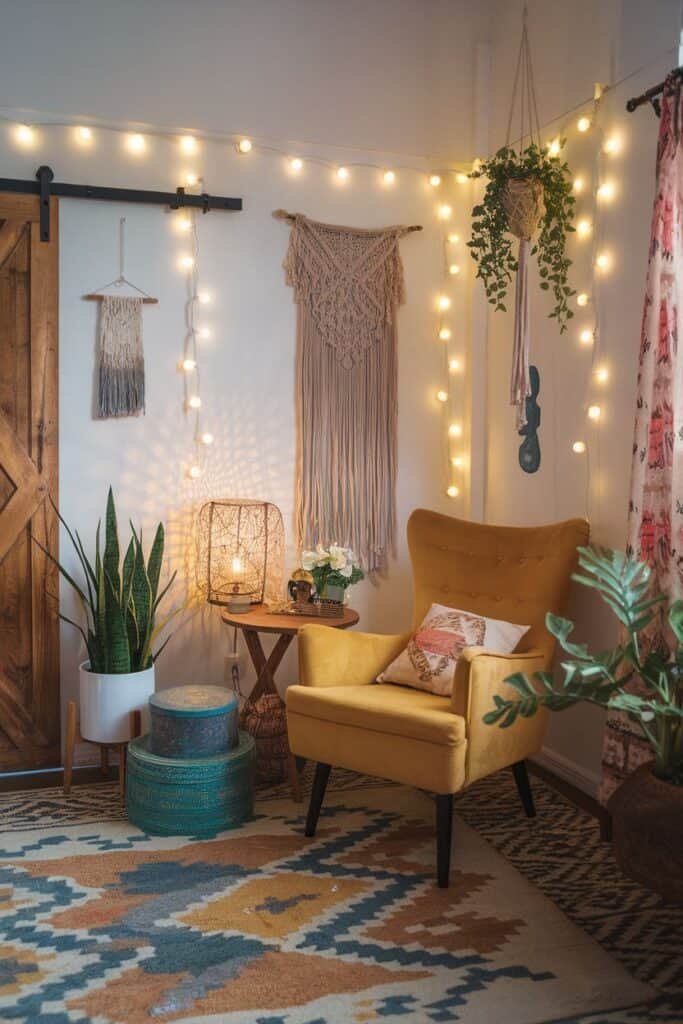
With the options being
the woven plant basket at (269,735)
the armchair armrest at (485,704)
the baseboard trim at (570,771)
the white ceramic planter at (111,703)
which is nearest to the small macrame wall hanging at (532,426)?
the armchair armrest at (485,704)

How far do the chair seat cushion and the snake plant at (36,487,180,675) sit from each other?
27.1 inches

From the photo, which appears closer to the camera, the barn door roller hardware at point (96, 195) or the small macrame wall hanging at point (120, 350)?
the barn door roller hardware at point (96, 195)

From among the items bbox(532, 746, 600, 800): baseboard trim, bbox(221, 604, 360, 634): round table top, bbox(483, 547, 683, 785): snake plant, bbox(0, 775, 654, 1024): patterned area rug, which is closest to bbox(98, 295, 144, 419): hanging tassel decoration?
bbox(221, 604, 360, 634): round table top

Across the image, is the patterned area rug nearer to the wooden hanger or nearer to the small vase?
the small vase

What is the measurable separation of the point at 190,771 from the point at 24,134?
7.87 ft

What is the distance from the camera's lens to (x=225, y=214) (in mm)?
3947

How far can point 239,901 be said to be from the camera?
2.71 m

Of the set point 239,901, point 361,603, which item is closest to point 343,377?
point 361,603

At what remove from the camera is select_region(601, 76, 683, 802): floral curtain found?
2.96 m

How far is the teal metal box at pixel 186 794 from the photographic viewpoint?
3.15 metres

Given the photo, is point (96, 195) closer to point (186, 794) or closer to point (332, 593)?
point (332, 593)

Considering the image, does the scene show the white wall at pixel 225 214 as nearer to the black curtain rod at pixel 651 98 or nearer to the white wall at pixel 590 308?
the white wall at pixel 590 308

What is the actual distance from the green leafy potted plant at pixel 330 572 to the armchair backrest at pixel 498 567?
27 centimetres

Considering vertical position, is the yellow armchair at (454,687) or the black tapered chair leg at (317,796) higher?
the yellow armchair at (454,687)
